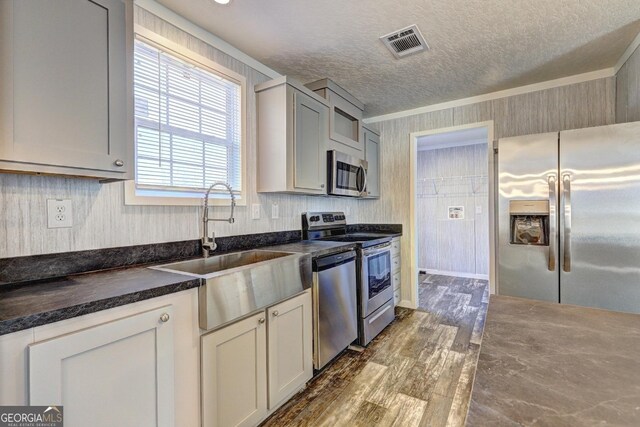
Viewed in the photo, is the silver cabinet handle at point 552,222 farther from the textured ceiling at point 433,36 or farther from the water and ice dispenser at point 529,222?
the textured ceiling at point 433,36

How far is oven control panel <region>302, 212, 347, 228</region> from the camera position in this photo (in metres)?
2.99

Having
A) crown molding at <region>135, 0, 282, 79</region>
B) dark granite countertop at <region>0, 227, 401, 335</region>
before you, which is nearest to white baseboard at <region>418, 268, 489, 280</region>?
crown molding at <region>135, 0, 282, 79</region>

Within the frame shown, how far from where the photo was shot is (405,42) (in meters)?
2.21

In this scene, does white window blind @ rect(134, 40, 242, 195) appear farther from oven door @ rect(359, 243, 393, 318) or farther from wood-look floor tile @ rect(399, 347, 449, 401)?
wood-look floor tile @ rect(399, 347, 449, 401)

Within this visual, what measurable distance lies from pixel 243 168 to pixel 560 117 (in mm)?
3068

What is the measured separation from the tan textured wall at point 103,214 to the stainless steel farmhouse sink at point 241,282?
230mm

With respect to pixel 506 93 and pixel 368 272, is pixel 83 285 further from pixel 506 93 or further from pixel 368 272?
pixel 506 93

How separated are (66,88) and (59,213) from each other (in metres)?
0.59

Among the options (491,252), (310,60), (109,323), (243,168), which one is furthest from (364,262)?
(109,323)

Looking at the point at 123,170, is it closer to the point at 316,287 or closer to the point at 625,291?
the point at 316,287

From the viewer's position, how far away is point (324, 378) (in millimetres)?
2178

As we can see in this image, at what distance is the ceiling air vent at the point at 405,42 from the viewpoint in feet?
6.84

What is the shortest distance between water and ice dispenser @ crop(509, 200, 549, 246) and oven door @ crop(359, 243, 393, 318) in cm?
114

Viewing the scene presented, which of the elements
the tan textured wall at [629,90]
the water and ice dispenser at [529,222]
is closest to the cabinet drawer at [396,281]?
the water and ice dispenser at [529,222]
